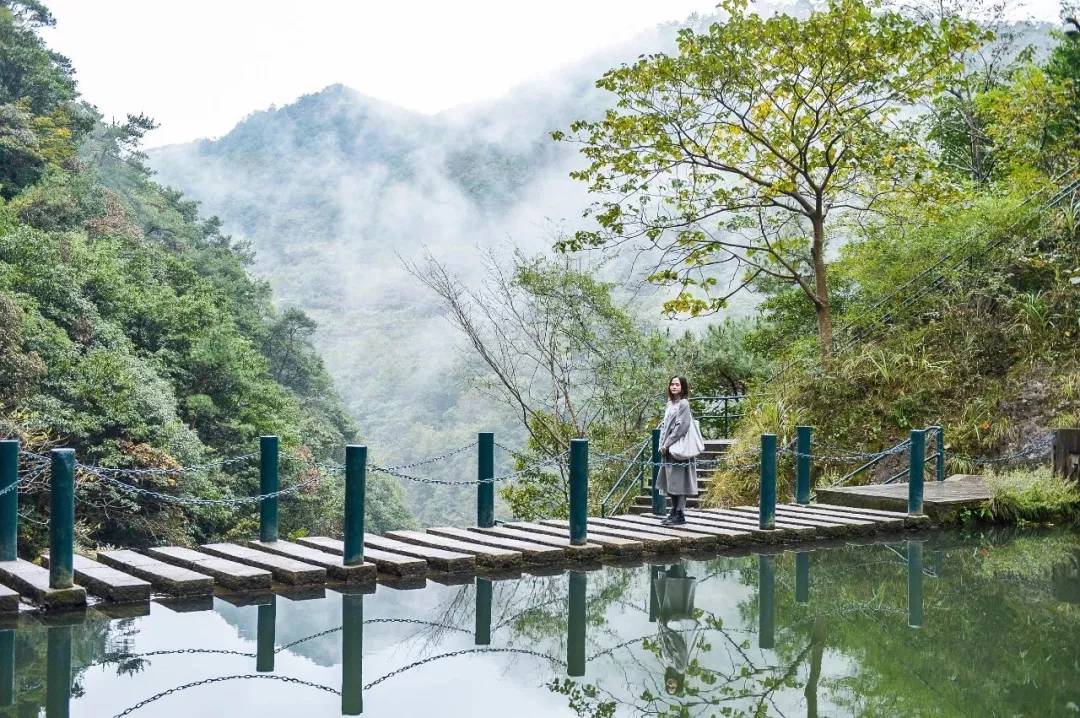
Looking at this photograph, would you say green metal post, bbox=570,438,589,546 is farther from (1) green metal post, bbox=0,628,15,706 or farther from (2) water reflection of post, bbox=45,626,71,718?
(1) green metal post, bbox=0,628,15,706

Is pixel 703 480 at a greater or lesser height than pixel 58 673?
lesser

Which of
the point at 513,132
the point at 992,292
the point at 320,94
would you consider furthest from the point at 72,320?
the point at 320,94

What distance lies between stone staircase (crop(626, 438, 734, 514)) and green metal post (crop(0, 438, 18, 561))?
9061mm

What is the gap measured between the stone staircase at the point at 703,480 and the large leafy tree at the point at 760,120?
2.17 metres

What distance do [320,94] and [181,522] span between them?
102061 mm

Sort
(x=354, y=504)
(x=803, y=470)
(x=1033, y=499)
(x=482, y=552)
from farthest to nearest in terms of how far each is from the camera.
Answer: (x=803, y=470) < (x=1033, y=499) < (x=482, y=552) < (x=354, y=504)

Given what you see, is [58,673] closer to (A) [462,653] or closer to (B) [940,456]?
(A) [462,653]

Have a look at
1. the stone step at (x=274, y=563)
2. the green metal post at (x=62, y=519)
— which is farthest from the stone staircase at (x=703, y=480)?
the green metal post at (x=62, y=519)

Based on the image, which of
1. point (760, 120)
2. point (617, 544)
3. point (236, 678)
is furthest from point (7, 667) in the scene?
point (760, 120)

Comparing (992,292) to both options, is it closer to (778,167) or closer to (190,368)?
(778,167)

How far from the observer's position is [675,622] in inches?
284

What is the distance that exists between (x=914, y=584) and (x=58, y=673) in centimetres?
610

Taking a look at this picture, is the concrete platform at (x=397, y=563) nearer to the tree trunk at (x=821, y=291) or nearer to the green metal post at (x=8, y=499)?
the green metal post at (x=8, y=499)

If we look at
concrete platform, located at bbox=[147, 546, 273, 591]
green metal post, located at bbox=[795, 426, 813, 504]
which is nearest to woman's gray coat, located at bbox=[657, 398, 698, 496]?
green metal post, located at bbox=[795, 426, 813, 504]
